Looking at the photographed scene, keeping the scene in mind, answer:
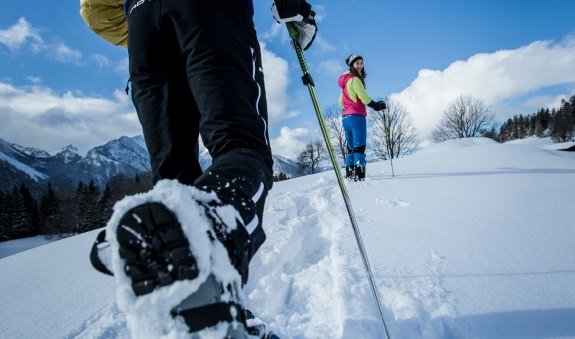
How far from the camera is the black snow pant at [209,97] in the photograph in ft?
2.52

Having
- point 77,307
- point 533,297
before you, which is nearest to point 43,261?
point 77,307

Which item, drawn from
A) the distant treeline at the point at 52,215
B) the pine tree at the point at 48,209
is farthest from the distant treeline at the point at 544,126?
the pine tree at the point at 48,209

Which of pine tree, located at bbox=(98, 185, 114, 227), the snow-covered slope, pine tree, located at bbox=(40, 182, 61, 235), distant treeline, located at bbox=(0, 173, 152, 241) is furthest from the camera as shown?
pine tree, located at bbox=(40, 182, 61, 235)

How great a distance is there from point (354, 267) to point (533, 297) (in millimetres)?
840

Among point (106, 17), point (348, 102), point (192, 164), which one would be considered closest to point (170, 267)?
point (192, 164)

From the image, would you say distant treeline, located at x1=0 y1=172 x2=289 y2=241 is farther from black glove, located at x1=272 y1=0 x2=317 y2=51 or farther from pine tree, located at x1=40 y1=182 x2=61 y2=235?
black glove, located at x1=272 y1=0 x2=317 y2=51

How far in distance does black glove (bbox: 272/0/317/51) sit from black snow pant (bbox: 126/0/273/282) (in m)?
0.27

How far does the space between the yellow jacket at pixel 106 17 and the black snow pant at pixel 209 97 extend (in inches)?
15.5

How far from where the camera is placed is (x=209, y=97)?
99 cm

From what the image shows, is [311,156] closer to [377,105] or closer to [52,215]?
[52,215]

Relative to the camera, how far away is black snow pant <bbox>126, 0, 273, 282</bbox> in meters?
0.77

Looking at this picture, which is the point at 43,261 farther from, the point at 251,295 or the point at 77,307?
the point at 251,295

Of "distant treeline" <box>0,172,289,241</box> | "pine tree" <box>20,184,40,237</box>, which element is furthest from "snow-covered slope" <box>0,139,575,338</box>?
"pine tree" <box>20,184,40,237</box>

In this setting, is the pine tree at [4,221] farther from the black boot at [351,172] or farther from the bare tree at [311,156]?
the black boot at [351,172]
